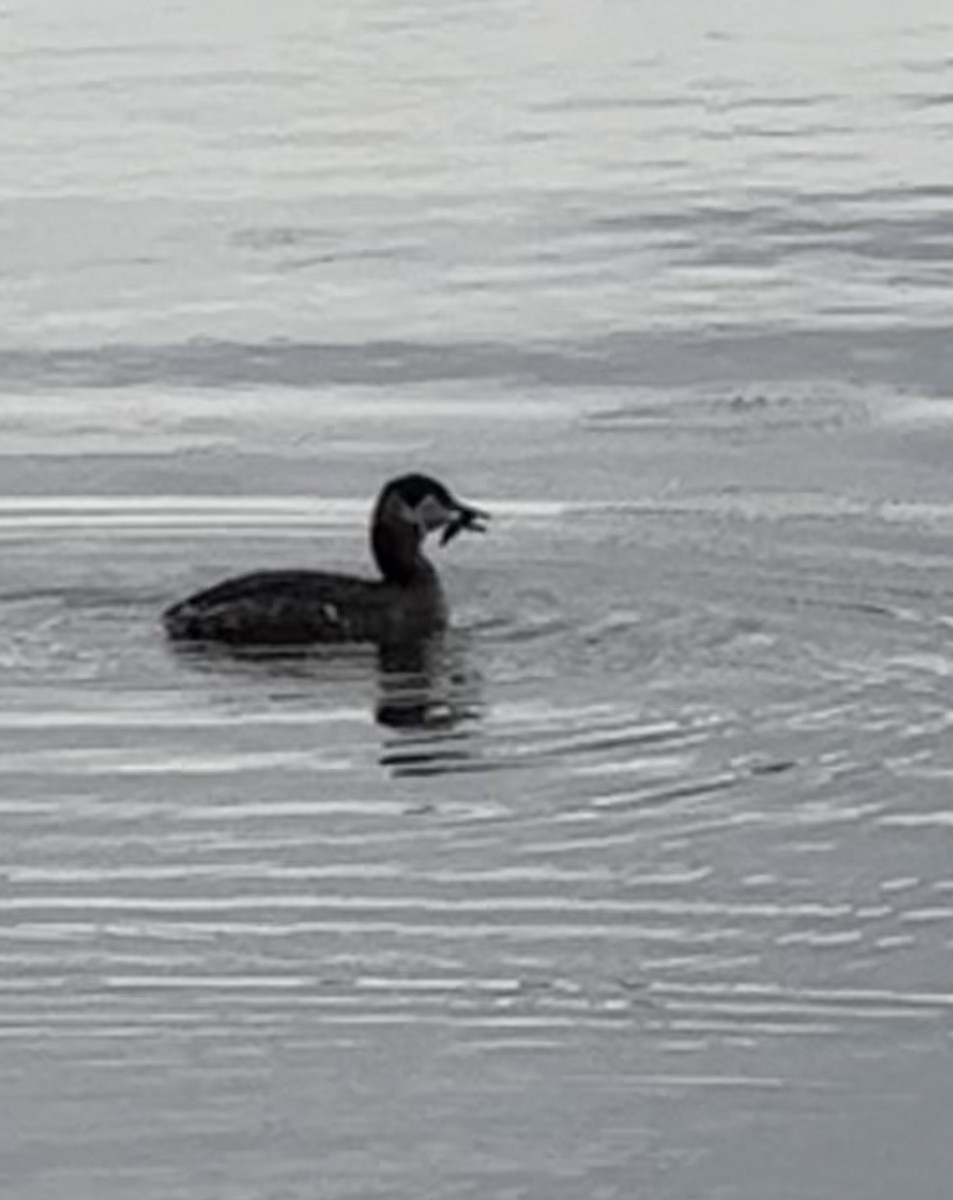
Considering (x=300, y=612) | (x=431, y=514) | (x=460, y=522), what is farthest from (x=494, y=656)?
(x=460, y=522)

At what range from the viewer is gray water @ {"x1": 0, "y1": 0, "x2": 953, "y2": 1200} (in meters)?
9.31

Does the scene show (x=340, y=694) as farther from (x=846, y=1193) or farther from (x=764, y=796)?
(x=846, y=1193)

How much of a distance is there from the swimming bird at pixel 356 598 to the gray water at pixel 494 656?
0.38ft

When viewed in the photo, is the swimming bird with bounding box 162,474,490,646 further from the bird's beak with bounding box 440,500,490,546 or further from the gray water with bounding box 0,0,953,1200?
the gray water with bounding box 0,0,953,1200

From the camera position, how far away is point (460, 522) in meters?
15.0

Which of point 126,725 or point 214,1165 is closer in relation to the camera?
point 214,1165

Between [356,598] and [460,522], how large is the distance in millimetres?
668

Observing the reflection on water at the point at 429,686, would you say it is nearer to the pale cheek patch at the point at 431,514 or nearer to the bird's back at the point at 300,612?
the bird's back at the point at 300,612

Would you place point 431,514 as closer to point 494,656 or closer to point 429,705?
point 494,656

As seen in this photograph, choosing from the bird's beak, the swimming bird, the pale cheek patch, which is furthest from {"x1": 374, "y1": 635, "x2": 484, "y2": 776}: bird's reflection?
the bird's beak

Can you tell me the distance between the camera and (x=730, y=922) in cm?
1058

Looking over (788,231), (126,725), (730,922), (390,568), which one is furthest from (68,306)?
(730,922)

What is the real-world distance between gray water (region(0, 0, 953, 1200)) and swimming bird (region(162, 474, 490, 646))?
12 cm

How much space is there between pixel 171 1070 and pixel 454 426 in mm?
7677
